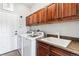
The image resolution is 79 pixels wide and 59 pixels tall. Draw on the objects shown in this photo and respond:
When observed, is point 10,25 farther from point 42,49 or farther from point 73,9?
point 73,9

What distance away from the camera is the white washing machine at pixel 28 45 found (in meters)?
1.15

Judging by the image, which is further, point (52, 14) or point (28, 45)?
point (52, 14)

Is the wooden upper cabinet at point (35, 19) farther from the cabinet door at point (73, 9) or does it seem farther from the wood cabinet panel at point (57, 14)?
the cabinet door at point (73, 9)

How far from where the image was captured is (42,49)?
1.25 metres

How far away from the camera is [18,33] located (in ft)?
3.77

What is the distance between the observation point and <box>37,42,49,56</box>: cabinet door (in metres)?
1.16

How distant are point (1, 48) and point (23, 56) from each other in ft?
0.86

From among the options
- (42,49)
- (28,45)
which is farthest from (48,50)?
(28,45)

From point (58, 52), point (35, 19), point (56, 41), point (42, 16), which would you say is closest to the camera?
point (58, 52)

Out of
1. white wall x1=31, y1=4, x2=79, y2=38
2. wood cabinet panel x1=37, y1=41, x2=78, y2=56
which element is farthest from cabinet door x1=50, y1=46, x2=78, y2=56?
white wall x1=31, y1=4, x2=79, y2=38

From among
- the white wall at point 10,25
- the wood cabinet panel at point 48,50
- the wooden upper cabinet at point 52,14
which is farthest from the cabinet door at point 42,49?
the wooden upper cabinet at point 52,14

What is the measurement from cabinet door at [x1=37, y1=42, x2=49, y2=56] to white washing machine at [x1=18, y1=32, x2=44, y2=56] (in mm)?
51

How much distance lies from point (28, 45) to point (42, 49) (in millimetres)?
188

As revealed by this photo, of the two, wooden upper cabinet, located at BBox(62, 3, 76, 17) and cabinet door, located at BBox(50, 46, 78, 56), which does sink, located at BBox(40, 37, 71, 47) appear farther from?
wooden upper cabinet, located at BBox(62, 3, 76, 17)
